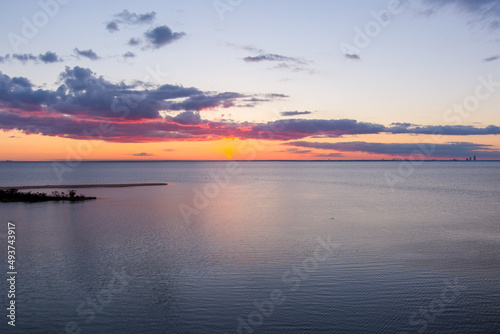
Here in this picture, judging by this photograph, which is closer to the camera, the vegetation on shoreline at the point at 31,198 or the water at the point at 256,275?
the water at the point at 256,275

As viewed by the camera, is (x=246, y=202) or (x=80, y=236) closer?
(x=80, y=236)

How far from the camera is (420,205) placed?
50.6 metres

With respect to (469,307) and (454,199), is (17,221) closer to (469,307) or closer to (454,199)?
(469,307)

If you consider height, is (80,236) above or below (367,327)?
above

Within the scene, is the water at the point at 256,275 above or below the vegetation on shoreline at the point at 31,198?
below

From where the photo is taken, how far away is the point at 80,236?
29.7 metres

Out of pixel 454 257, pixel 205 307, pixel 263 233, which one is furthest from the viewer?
pixel 263 233

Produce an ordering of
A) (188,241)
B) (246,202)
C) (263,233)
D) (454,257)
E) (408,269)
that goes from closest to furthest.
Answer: (408,269) < (454,257) < (188,241) < (263,233) < (246,202)

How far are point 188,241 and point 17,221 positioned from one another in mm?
20030

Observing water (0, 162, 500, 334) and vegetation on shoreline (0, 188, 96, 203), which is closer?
water (0, 162, 500, 334)

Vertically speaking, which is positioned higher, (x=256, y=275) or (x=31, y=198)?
(x=31, y=198)

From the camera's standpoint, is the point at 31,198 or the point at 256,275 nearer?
the point at 256,275

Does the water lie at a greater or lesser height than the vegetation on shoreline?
lesser

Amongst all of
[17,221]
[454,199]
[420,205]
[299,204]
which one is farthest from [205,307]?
[454,199]
